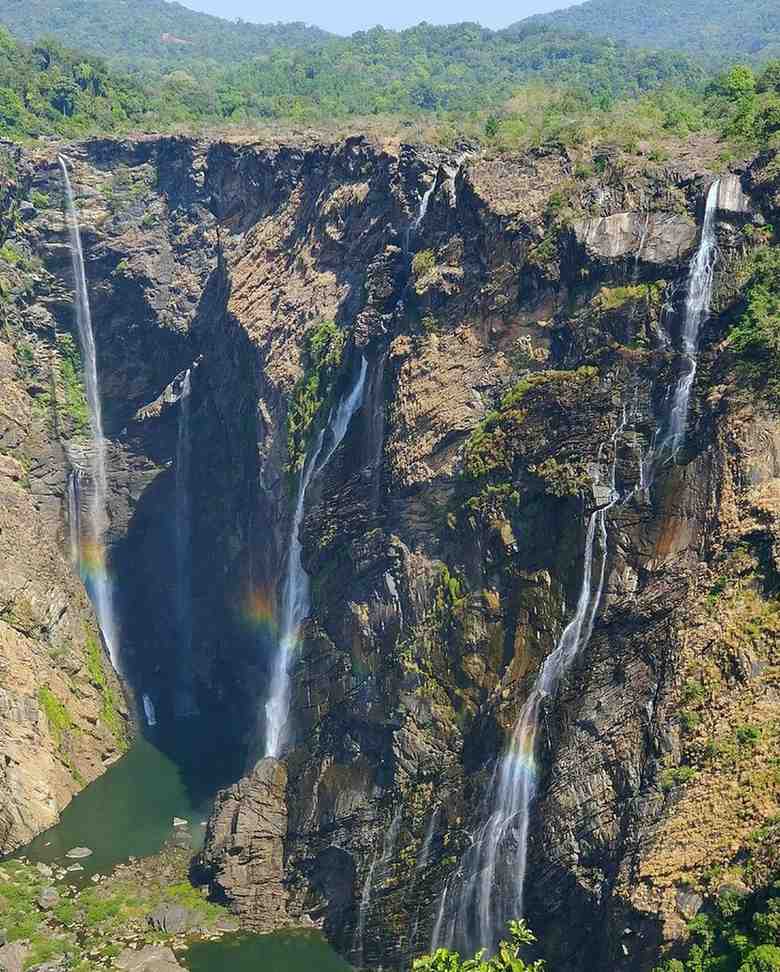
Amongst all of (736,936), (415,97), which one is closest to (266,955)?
(736,936)

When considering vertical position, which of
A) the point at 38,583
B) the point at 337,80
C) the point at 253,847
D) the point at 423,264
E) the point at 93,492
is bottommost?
the point at 253,847

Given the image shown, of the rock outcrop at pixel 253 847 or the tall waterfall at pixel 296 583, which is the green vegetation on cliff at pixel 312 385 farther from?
the rock outcrop at pixel 253 847

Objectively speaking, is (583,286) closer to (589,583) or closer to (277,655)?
(589,583)

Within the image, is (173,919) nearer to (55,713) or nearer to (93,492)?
(55,713)

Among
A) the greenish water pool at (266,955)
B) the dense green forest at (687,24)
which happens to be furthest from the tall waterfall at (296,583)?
the dense green forest at (687,24)

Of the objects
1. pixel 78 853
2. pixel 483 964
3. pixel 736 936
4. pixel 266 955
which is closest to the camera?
pixel 736 936

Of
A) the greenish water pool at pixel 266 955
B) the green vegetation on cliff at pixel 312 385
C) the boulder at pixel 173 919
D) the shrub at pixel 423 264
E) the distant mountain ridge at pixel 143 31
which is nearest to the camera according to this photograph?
the greenish water pool at pixel 266 955

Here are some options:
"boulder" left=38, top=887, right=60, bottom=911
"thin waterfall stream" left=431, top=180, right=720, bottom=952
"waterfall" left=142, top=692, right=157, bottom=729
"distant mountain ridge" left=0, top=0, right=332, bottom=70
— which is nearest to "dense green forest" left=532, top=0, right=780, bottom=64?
"distant mountain ridge" left=0, top=0, right=332, bottom=70
